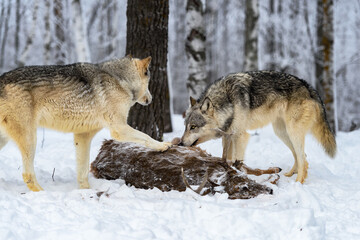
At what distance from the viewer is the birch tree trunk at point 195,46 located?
9.95m

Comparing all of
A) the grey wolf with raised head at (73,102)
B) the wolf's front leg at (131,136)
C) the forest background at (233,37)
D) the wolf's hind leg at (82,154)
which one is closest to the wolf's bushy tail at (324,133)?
the grey wolf with raised head at (73,102)

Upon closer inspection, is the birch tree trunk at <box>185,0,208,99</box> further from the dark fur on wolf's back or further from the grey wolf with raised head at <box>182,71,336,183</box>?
the dark fur on wolf's back

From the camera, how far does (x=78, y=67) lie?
4.63 m

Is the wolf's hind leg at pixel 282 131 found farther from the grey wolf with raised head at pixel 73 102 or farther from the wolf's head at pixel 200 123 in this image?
the grey wolf with raised head at pixel 73 102

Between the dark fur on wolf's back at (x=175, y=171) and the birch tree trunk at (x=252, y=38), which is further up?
the birch tree trunk at (x=252, y=38)

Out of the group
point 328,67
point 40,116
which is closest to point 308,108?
point 40,116

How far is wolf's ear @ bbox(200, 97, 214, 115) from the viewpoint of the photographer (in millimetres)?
5398

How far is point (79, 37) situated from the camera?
13.0 m

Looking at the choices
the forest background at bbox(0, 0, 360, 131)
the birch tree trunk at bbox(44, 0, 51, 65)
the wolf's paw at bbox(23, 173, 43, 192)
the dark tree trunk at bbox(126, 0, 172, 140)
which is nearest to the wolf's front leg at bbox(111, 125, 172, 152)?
the wolf's paw at bbox(23, 173, 43, 192)

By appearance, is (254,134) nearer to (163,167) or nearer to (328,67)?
(328,67)

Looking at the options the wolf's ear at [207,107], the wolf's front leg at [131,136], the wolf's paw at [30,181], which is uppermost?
the wolf's ear at [207,107]

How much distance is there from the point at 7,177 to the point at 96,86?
1.86 metres

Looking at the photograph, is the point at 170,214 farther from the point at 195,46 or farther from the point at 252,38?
the point at 252,38

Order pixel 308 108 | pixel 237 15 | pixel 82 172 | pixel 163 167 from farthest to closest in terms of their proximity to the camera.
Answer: pixel 237 15 → pixel 308 108 → pixel 82 172 → pixel 163 167
